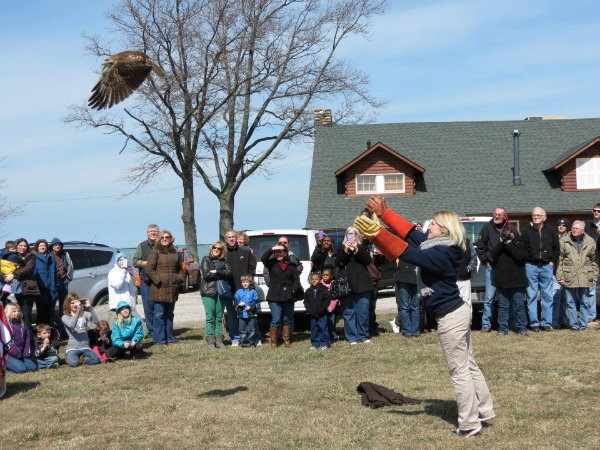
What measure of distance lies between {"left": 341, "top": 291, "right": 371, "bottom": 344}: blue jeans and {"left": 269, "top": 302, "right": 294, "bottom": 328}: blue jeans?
84cm

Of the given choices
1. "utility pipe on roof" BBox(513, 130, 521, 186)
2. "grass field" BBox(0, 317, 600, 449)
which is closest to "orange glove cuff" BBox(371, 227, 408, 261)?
"grass field" BBox(0, 317, 600, 449)

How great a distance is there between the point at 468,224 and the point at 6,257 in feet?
25.8

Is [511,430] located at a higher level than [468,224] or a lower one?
lower

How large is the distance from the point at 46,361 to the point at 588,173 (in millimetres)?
22471

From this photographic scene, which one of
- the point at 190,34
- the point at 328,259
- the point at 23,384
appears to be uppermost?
the point at 190,34

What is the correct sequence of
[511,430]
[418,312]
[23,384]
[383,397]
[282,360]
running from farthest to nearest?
[418,312], [282,360], [23,384], [383,397], [511,430]

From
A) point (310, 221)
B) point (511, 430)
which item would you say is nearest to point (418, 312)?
point (511, 430)

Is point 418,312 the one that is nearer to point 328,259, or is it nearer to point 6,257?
point 328,259

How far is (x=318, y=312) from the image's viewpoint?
1174 centimetres

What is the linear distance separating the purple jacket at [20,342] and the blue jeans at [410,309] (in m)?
5.47

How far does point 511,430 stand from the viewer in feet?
22.1

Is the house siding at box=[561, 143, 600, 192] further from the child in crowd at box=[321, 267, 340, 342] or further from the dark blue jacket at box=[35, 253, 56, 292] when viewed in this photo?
the dark blue jacket at box=[35, 253, 56, 292]

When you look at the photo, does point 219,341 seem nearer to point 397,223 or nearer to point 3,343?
point 3,343

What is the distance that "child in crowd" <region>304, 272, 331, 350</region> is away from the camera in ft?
38.6
